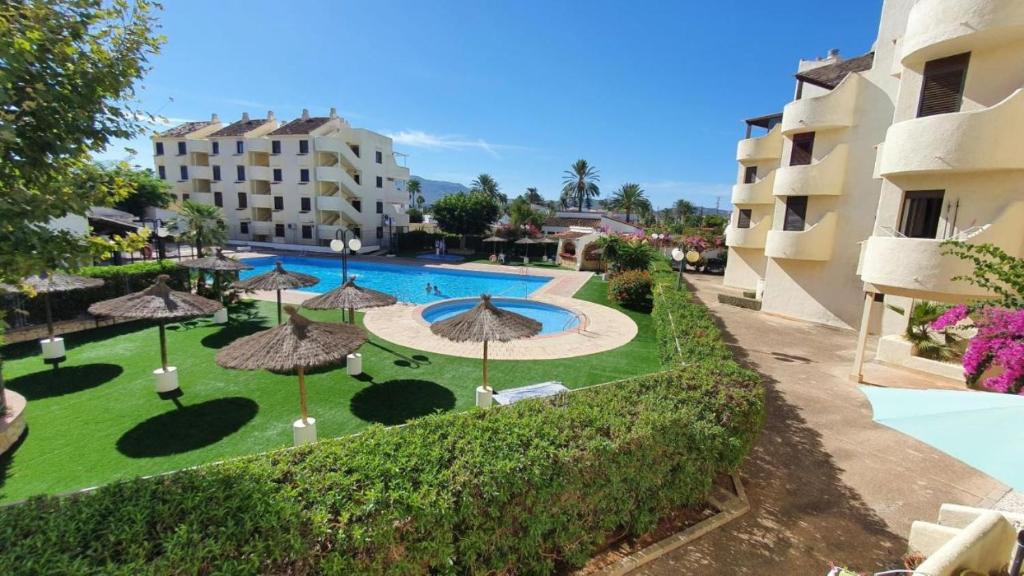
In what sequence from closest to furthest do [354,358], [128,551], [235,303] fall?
[128,551] → [354,358] → [235,303]

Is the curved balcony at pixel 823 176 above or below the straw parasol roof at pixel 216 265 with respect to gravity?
above

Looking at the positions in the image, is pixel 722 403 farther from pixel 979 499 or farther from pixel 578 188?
pixel 578 188

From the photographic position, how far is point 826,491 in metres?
6.98

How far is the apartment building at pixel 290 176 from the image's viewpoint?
42.1 meters

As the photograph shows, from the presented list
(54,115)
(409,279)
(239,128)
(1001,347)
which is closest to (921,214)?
(1001,347)

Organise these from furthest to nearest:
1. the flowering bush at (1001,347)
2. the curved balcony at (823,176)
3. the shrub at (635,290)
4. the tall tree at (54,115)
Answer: the shrub at (635,290), the curved balcony at (823,176), the flowering bush at (1001,347), the tall tree at (54,115)

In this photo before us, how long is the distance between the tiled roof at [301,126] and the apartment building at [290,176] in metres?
0.12

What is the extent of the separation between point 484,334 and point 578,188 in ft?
247

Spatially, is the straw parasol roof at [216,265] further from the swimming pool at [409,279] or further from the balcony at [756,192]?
the balcony at [756,192]

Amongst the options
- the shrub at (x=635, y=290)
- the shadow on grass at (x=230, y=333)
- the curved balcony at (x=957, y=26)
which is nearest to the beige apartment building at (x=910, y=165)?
the curved balcony at (x=957, y=26)

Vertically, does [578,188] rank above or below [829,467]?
above

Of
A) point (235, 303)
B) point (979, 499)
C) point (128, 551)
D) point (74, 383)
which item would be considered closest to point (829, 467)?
point (979, 499)

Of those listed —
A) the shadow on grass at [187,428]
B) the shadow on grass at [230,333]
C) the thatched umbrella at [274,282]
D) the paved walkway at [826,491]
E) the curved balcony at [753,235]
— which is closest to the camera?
the paved walkway at [826,491]

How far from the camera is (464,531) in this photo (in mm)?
4352
